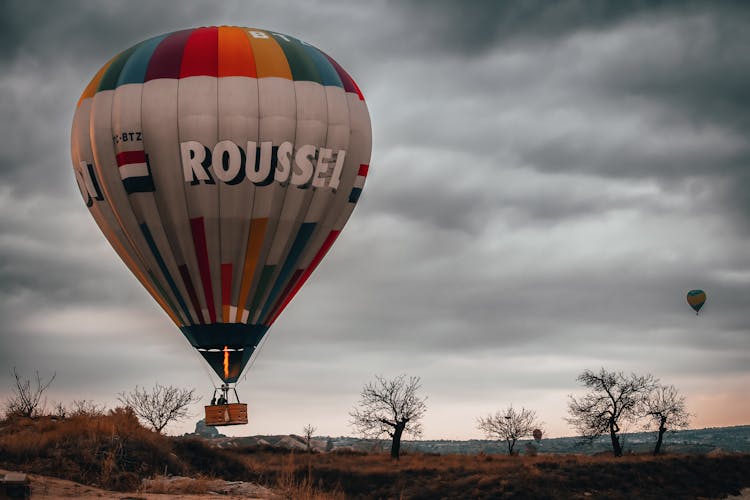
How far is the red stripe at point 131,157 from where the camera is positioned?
29250mm

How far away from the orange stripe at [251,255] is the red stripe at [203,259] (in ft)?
3.59

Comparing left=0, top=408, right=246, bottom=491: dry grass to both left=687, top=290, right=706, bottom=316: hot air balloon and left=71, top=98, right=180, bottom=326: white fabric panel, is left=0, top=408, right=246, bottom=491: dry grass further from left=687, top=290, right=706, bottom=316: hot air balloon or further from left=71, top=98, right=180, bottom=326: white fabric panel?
left=687, top=290, right=706, bottom=316: hot air balloon

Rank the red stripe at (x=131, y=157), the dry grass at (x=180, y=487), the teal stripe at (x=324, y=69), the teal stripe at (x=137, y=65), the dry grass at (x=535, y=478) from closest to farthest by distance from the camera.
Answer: the dry grass at (x=180, y=487)
the red stripe at (x=131, y=157)
the teal stripe at (x=137, y=65)
the teal stripe at (x=324, y=69)
the dry grass at (x=535, y=478)

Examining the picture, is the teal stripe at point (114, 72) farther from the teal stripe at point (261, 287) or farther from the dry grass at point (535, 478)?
the dry grass at point (535, 478)

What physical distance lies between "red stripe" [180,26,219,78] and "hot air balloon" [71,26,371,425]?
0.06 m

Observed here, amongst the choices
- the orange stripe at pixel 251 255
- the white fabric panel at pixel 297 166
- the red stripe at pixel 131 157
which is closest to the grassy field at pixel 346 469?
the orange stripe at pixel 251 255

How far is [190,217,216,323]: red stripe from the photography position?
2962 centimetres

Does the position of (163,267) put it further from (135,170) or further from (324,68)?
(324,68)

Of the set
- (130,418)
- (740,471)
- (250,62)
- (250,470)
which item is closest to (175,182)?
(250,62)

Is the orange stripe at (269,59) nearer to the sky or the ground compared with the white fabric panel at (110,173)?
nearer to the sky

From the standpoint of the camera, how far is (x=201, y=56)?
30.3m

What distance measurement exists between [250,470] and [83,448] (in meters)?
17.9

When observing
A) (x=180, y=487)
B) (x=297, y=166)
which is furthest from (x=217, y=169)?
(x=180, y=487)

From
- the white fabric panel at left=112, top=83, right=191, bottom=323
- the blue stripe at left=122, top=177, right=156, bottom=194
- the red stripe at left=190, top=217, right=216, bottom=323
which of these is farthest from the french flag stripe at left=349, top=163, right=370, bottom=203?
the blue stripe at left=122, top=177, right=156, bottom=194
